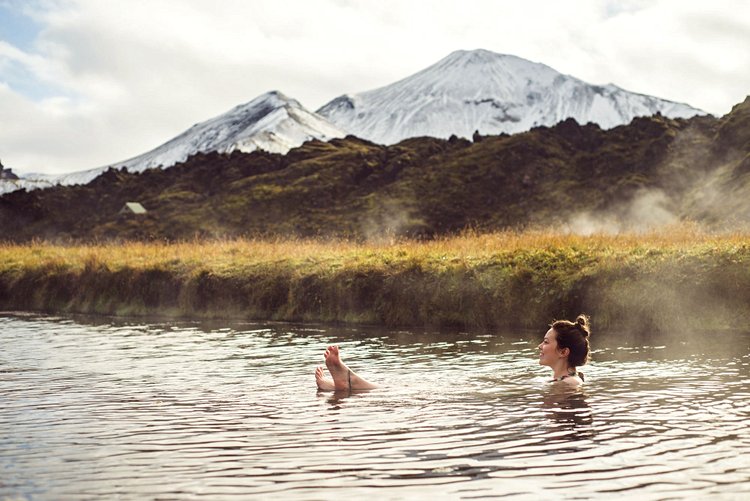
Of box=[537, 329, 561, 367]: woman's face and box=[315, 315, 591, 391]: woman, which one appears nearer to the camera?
box=[315, 315, 591, 391]: woman

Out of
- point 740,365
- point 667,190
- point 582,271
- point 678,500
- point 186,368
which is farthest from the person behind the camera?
point 667,190

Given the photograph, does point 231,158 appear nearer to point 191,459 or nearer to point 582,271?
point 582,271

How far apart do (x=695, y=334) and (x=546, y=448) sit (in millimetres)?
12764

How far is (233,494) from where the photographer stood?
24.4 ft

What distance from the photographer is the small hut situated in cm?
11888

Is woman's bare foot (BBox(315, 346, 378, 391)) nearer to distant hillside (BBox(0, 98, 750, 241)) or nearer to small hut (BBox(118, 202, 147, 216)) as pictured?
distant hillside (BBox(0, 98, 750, 241))

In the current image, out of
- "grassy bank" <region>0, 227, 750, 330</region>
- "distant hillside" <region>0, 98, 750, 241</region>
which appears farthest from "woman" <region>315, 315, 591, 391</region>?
"distant hillside" <region>0, 98, 750, 241</region>

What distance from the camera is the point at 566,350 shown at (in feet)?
43.5

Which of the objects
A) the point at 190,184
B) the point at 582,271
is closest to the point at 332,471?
the point at 582,271

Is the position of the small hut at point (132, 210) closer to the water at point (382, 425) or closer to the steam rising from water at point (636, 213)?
the steam rising from water at point (636, 213)

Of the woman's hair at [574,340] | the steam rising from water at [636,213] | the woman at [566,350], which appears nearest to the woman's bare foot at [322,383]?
the woman at [566,350]

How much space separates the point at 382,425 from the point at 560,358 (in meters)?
3.89

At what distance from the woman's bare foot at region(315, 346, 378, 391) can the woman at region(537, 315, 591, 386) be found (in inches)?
107

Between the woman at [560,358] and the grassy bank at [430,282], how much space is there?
9036 millimetres
